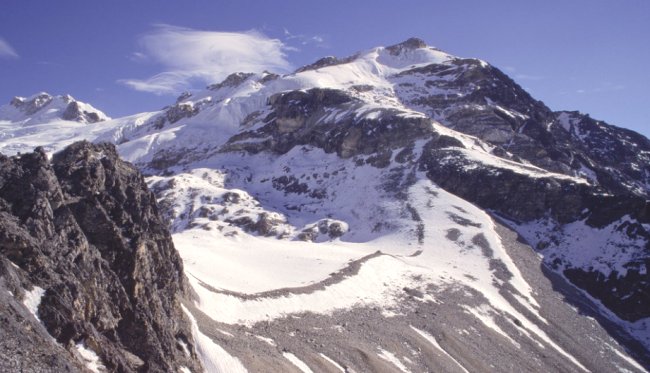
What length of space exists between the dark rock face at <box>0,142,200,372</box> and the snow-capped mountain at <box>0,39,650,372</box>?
4.41 meters

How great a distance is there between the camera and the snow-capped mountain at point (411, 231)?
137 feet

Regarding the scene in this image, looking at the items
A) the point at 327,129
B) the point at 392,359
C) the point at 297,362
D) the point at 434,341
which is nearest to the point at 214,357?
A: the point at 297,362

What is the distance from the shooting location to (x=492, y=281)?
200 feet

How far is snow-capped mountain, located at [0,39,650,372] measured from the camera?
41.6m

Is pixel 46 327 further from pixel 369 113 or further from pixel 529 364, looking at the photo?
pixel 369 113

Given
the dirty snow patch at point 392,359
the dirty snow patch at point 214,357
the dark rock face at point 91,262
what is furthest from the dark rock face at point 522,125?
the dark rock face at point 91,262

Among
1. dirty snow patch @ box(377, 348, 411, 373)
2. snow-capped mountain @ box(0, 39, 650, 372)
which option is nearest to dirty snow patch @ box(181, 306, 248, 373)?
snow-capped mountain @ box(0, 39, 650, 372)

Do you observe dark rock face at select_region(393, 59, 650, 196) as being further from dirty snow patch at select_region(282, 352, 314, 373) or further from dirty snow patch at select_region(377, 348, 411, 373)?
dirty snow patch at select_region(282, 352, 314, 373)

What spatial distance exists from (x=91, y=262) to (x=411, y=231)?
56994mm

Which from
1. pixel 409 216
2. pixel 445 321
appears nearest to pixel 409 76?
pixel 409 216

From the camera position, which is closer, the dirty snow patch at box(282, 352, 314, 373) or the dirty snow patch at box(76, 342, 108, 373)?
the dirty snow patch at box(76, 342, 108, 373)

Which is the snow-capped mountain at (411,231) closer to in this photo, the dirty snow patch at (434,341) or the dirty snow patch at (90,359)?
the dirty snow patch at (434,341)

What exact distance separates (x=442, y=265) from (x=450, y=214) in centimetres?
1752

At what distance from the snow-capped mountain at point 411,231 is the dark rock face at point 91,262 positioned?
4.41 meters
